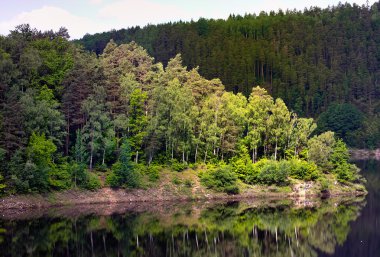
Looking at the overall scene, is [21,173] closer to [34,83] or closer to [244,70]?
[34,83]

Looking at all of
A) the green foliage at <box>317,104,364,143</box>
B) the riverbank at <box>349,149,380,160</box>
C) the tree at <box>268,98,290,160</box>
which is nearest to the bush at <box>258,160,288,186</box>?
the tree at <box>268,98,290,160</box>

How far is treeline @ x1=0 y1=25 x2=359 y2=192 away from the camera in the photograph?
70.3m

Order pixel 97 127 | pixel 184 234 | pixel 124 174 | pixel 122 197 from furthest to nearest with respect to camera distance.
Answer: pixel 97 127, pixel 124 174, pixel 122 197, pixel 184 234

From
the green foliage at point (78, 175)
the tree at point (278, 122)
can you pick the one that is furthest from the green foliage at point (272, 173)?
the green foliage at point (78, 175)

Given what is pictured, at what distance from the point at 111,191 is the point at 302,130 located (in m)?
33.0

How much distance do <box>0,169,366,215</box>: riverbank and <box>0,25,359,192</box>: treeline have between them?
114 cm

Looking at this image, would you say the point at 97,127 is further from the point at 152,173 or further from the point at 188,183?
the point at 188,183

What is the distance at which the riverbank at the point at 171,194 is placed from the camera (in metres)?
67.7

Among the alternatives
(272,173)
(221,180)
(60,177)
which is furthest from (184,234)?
(272,173)

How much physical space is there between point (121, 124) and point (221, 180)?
15.3 meters

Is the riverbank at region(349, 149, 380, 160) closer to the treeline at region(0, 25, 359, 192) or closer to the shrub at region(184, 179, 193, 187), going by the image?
the treeline at region(0, 25, 359, 192)

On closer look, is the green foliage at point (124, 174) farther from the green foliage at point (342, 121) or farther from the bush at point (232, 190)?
the green foliage at point (342, 121)

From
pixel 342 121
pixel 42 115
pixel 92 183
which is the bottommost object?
pixel 92 183

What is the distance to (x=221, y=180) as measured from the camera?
80125 millimetres
